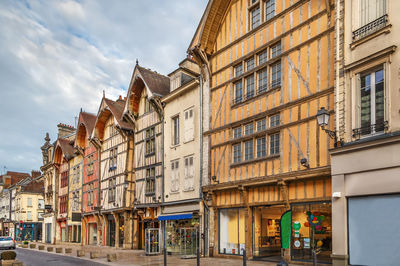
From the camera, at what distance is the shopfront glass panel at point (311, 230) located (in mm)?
13734

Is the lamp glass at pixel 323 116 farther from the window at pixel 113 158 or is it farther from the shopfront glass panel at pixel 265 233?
the window at pixel 113 158

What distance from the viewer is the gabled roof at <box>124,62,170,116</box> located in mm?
25109

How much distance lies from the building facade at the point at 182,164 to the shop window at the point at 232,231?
1.25 metres

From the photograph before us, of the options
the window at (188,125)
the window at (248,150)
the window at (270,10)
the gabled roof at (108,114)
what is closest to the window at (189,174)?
the window at (188,125)

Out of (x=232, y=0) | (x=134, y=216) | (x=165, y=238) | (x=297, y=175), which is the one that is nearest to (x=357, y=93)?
(x=297, y=175)

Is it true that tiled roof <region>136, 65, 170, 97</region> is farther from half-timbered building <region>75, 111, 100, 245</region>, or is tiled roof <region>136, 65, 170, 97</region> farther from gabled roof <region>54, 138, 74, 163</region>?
gabled roof <region>54, 138, 74, 163</region>

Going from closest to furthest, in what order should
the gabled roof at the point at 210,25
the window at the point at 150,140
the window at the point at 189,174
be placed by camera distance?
the gabled roof at the point at 210,25 → the window at the point at 189,174 → the window at the point at 150,140

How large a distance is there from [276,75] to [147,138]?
1232 cm

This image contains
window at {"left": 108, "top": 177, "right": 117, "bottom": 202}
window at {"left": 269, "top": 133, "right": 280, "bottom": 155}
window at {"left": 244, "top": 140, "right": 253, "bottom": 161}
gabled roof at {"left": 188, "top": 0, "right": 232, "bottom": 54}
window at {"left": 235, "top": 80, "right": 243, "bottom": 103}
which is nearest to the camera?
window at {"left": 269, "top": 133, "right": 280, "bottom": 155}

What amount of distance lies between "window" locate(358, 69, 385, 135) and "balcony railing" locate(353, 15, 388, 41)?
3.90 ft

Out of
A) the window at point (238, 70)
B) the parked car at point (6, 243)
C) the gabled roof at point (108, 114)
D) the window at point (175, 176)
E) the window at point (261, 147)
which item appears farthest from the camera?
the parked car at point (6, 243)

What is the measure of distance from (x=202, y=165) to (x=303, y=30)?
8281mm

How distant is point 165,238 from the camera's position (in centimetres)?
2252

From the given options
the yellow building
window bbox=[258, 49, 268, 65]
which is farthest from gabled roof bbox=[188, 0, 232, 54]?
the yellow building
